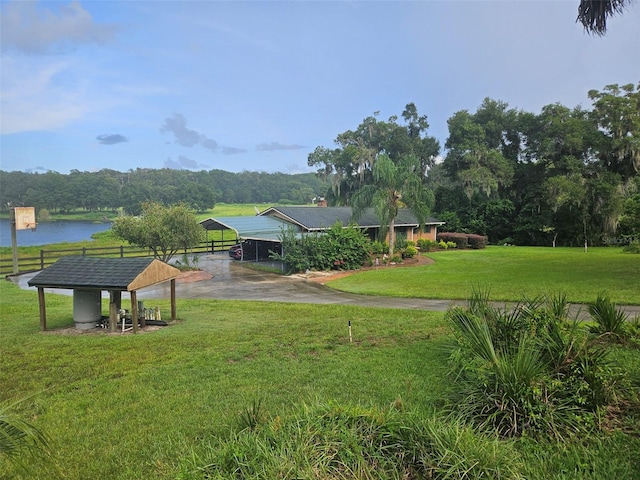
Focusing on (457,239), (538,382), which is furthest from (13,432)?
(457,239)

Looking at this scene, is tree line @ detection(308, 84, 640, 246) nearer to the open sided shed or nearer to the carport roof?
the carport roof

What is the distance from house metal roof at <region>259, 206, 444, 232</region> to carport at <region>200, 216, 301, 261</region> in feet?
1.81

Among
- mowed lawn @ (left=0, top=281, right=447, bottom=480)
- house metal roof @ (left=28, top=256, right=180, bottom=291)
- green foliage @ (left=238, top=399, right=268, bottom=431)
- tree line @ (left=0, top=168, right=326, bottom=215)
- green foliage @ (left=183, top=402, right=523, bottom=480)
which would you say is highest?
tree line @ (left=0, top=168, right=326, bottom=215)

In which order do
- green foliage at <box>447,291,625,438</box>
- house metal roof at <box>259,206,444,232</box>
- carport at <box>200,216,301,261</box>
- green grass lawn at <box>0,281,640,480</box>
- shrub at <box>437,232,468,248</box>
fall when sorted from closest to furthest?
1. green grass lawn at <box>0,281,640,480</box>
2. green foliage at <box>447,291,625,438</box>
3. carport at <box>200,216,301,261</box>
4. house metal roof at <box>259,206,444,232</box>
5. shrub at <box>437,232,468,248</box>

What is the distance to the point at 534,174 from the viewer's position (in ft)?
129

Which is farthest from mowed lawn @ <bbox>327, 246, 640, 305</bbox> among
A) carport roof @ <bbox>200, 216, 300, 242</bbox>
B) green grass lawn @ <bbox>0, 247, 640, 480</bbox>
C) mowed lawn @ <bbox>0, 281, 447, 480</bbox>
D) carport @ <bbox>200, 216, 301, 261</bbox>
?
carport @ <bbox>200, 216, 301, 261</bbox>

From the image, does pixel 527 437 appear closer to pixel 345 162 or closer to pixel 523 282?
pixel 523 282

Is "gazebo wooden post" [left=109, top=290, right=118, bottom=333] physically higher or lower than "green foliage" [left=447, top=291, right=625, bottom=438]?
lower

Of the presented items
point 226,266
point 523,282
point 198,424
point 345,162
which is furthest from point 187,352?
point 345,162

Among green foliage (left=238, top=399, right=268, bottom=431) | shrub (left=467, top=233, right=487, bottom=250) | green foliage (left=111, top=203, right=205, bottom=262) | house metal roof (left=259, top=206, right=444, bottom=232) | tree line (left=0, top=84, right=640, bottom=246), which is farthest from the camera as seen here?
shrub (left=467, top=233, right=487, bottom=250)

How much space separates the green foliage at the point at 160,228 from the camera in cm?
2220

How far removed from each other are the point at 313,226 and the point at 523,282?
13.4 m

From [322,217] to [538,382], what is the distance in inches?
997

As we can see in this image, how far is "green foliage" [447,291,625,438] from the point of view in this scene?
4027 millimetres
